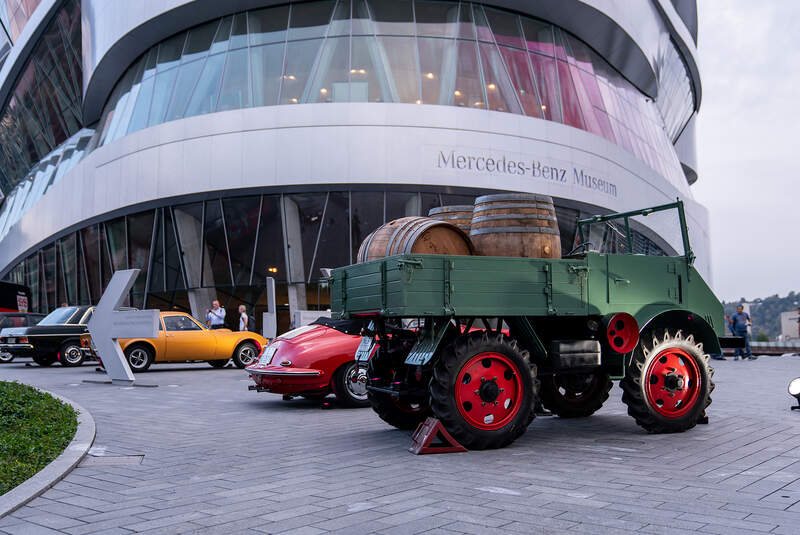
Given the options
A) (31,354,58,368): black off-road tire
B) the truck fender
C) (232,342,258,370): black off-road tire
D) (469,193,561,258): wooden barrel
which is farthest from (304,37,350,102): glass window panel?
(469,193,561,258): wooden barrel

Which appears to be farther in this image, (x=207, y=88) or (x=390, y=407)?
(x=207, y=88)

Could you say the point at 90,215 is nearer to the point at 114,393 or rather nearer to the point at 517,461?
the point at 114,393

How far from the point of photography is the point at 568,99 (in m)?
26.6

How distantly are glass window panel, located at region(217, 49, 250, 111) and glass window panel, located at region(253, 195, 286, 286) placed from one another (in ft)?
11.7

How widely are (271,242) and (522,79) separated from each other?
1090 centimetres

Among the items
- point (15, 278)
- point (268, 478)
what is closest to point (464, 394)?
point (268, 478)

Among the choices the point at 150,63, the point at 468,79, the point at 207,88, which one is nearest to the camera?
the point at 468,79

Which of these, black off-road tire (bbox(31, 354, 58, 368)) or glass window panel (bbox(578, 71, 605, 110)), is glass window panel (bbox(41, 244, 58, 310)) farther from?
glass window panel (bbox(578, 71, 605, 110))

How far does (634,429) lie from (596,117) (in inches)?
873

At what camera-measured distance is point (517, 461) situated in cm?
595

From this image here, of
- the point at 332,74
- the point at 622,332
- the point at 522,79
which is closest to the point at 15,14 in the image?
the point at 332,74

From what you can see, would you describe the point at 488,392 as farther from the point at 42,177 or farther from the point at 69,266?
the point at 42,177

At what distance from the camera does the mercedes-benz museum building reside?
23.6 m

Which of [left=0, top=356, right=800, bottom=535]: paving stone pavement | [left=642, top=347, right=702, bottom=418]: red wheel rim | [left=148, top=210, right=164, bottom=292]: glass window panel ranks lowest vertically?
[left=0, top=356, right=800, bottom=535]: paving stone pavement
